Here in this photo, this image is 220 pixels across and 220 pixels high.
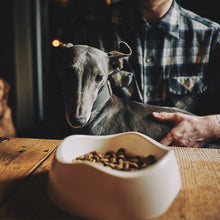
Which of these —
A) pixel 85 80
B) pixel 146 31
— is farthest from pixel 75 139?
pixel 146 31

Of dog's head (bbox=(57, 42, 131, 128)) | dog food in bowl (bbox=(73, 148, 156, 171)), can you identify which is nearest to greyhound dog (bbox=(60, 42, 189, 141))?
dog's head (bbox=(57, 42, 131, 128))

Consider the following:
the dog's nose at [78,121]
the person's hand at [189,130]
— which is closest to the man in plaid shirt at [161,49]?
the person's hand at [189,130]

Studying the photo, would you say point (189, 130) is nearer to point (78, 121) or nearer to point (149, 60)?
point (149, 60)

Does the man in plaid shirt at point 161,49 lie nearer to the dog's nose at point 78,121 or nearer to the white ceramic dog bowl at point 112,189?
the dog's nose at point 78,121

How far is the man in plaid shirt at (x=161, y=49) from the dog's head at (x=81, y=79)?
349 mm

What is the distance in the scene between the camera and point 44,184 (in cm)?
53

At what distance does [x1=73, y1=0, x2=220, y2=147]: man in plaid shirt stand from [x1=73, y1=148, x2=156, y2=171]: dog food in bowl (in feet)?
1.79

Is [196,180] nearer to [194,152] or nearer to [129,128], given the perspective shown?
[194,152]

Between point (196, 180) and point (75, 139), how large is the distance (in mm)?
320

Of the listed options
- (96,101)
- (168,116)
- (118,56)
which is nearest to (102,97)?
(96,101)

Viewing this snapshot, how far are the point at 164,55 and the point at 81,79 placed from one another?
1.80 feet

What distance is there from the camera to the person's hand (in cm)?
84

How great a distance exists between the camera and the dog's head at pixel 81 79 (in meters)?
0.66

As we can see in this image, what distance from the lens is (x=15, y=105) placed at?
2.11 metres
